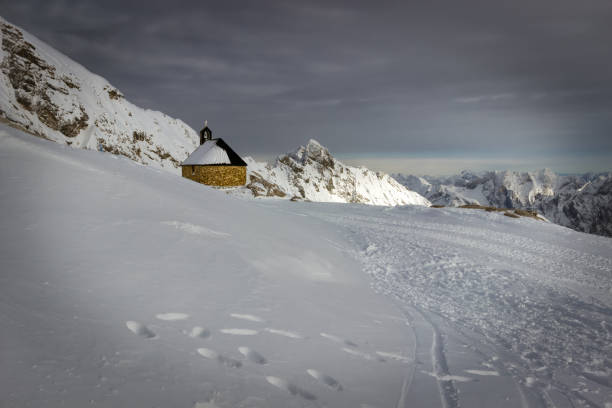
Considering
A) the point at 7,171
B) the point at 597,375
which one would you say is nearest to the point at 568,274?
the point at 597,375

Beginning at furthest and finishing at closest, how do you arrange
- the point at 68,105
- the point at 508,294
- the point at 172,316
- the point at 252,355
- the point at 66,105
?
the point at 68,105, the point at 66,105, the point at 508,294, the point at 172,316, the point at 252,355

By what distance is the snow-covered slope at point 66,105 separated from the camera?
85.7m

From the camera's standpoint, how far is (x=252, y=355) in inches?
167

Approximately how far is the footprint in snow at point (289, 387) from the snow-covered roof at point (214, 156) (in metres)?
42.3

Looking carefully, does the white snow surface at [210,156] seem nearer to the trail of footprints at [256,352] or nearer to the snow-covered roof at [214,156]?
the snow-covered roof at [214,156]

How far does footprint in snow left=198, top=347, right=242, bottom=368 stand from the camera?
12.8ft

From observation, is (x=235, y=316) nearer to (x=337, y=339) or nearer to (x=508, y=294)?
(x=337, y=339)

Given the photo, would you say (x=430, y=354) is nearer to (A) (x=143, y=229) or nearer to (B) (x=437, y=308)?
(B) (x=437, y=308)

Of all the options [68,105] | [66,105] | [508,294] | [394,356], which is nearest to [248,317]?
[394,356]

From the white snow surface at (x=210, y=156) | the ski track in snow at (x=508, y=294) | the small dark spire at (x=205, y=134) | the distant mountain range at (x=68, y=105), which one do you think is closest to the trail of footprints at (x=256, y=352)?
the ski track in snow at (x=508, y=294)

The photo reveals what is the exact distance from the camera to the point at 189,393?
3236mm

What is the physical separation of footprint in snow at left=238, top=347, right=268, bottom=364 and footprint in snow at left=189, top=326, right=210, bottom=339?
0.55 meters

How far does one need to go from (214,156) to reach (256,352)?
42.5 metres

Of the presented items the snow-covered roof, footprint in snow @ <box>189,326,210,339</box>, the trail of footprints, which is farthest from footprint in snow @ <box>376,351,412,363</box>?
the snow-covered roof
